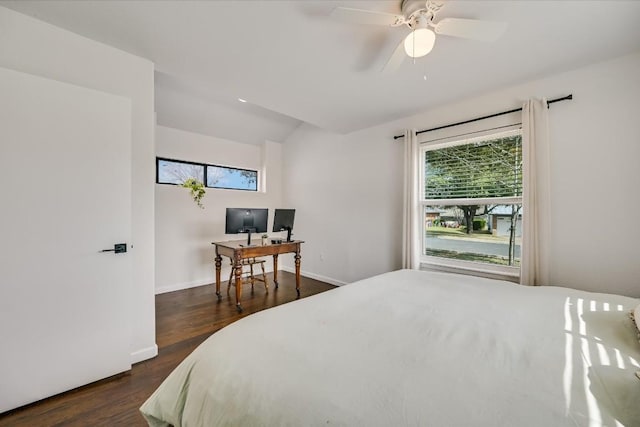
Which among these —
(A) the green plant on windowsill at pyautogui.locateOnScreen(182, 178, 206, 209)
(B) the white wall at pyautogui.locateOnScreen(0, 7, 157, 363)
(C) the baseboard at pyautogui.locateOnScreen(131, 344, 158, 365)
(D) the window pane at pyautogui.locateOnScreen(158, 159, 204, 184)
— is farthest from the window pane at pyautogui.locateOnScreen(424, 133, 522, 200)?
(D) the window pane at pyautogui.locateOnScreen(158, 159, 204, 184)

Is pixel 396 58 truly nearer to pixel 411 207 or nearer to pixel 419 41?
pixel 419 41

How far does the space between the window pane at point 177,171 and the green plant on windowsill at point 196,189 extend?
0.20 m

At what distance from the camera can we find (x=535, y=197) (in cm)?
229

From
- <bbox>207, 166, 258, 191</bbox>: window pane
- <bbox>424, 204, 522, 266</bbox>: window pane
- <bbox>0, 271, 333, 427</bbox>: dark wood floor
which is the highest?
<bbox>207, 166, 258, 191</bbox>: window pane

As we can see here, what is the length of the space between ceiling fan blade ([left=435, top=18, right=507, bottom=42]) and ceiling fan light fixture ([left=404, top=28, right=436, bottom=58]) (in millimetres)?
67

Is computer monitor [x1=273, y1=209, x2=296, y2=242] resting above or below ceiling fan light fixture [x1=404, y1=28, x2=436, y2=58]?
below

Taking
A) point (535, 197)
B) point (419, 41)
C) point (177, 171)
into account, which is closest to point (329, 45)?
point (419, 41)

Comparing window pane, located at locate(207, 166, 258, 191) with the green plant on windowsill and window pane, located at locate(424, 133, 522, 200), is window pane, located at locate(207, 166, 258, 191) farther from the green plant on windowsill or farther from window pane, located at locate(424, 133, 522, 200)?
window pane, located at locate(424, 133, 522, 200)

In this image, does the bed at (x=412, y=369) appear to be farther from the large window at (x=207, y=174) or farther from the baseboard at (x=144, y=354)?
the large window at (x=207, y=174)

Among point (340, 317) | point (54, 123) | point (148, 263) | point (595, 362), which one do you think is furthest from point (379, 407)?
point (54, 123)

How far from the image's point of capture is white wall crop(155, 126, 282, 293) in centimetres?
382

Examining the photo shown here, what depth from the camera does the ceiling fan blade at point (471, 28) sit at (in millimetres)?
1425

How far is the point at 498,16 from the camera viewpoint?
1.63m

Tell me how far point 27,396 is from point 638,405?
2.92 metres
